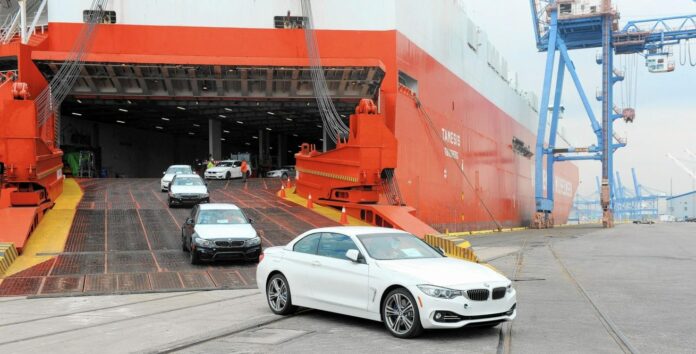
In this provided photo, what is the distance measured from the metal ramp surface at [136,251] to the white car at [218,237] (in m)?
0.30

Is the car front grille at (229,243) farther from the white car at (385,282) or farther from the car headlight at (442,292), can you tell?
the car headlight at (442,292)

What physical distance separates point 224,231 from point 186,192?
→ 10.5 metres

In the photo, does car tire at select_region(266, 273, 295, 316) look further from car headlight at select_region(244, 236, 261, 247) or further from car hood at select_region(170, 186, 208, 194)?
car hood at select_region(170, 186, 208, 194)

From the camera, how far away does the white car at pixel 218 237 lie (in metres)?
15.7

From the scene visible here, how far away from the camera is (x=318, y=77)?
31.2m

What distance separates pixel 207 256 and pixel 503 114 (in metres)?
46.6

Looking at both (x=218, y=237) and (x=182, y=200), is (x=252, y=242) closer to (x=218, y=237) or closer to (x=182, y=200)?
(x=218, y=237)

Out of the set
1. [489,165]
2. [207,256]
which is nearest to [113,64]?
[207,256]

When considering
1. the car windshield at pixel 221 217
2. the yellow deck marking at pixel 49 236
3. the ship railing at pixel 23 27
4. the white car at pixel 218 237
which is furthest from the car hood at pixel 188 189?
the ship railing at pixel 23 27

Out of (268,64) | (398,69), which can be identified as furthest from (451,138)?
(268,64)

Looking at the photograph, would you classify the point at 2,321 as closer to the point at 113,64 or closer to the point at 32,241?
the point at 32,241

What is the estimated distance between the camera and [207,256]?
51.4 ft

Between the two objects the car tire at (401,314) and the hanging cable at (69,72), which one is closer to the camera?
the car tire at (401,314)

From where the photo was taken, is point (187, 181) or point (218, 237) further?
point (187, 181)
